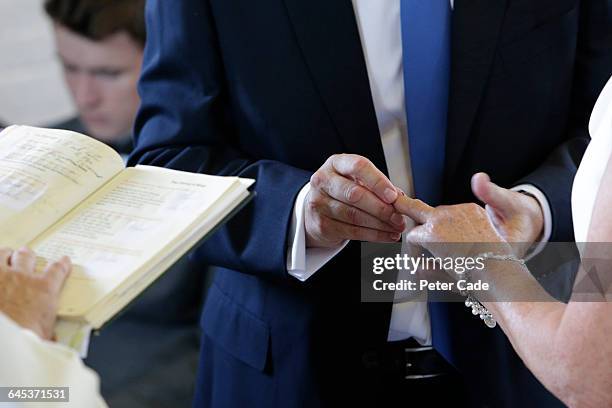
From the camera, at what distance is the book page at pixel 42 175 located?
46.6 inches

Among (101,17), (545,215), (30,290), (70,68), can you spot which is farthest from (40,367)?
(70,68)

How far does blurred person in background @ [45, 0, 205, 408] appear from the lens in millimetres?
2656

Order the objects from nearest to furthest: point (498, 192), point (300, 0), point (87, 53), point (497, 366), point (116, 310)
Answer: point (116, 310) < point (498, 192) < point (300, 0) < point (497, 366) < point (87, 53)

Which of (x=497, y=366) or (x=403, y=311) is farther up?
(x=403, y=311)

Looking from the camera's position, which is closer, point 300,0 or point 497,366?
point 300,0

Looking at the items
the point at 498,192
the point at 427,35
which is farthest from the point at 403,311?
the point at 427,35

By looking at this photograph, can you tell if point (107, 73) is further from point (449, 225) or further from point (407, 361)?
point (449, 225)

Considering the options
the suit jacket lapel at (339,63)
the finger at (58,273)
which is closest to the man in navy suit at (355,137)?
the suit jacket lapel at (339,63)

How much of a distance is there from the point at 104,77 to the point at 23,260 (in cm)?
185

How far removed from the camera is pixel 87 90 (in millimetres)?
2902

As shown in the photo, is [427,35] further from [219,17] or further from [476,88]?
[219,17]

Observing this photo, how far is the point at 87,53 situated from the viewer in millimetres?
2859

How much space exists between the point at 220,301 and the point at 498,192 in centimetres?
58

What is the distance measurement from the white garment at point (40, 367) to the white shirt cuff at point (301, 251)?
544 millimetres
